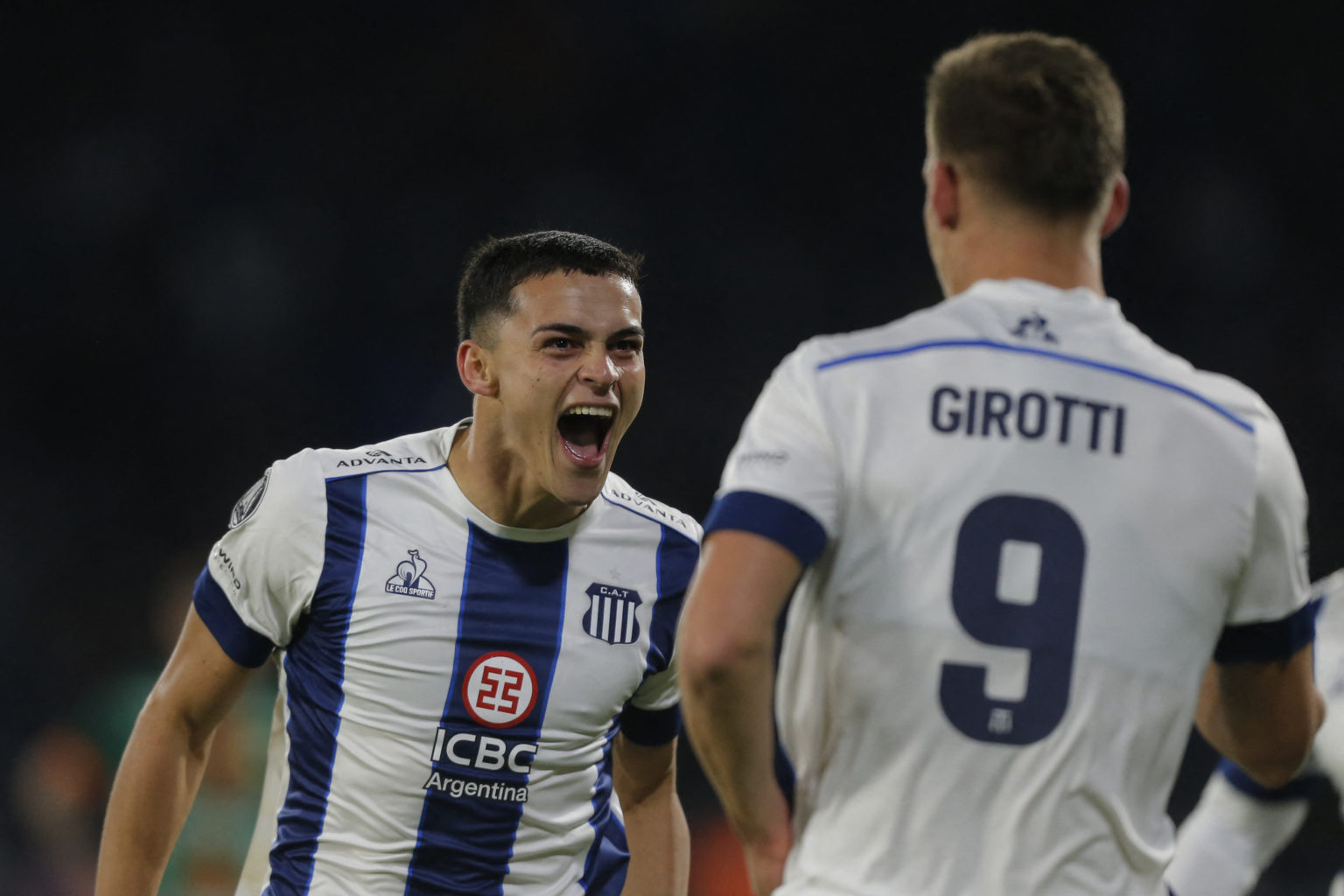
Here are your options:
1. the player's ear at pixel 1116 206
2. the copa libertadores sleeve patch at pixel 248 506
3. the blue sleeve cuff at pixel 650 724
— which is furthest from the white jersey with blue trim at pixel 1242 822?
the copa libertadores sleeve patch at pixel 248 506

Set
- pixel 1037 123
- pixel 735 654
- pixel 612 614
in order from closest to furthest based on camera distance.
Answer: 1. pixel 735 654
2. pixel 1037 123
3. pixel 612 614

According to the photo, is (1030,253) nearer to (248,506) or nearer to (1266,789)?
(1266,789)

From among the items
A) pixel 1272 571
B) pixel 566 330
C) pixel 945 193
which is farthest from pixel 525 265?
pixel 1272 571

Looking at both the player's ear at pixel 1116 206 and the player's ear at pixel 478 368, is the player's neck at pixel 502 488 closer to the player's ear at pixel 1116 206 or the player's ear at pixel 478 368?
the player's ear at pixel 478 368

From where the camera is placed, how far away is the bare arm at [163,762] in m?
2.78

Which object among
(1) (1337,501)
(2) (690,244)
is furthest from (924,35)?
(1) (1337,501)

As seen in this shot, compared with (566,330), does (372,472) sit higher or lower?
lower

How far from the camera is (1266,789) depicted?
8.96 ft

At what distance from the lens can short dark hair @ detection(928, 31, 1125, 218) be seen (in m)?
1.78

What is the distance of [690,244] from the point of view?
9.26 m

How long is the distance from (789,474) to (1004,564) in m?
0.28

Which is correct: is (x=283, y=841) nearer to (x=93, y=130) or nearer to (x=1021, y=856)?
(x=1021, y=856)

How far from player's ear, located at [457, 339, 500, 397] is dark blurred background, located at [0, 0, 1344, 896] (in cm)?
460

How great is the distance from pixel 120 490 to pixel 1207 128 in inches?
287
